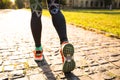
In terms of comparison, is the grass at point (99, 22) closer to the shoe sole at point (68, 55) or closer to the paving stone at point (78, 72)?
the paving stone at point (78, 72)

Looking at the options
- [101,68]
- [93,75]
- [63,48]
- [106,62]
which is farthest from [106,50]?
[63,48]

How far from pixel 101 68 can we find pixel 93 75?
314mm

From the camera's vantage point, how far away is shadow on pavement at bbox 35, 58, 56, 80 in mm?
2507

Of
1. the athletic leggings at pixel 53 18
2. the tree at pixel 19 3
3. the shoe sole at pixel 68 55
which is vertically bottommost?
the tree at pixel 19 3

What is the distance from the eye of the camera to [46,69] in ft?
9.11

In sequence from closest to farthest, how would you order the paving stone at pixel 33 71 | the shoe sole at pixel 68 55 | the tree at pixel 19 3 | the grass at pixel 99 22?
the shoe sole at pixel 68 55 < the paving stone at pixel 33 71 < the grass at pixel 99 22 < the tree at pixel 19 3

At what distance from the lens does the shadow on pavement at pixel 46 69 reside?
2.51m

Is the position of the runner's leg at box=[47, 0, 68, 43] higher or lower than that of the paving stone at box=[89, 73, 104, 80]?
higher

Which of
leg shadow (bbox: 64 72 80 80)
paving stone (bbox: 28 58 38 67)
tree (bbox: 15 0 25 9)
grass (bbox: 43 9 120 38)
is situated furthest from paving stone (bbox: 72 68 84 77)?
tree (bbox: 15 0 25 9)

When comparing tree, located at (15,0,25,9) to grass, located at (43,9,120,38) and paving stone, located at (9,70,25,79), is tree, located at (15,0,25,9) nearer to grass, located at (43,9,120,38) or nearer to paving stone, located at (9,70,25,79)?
grass, located at (43,9,120,38)

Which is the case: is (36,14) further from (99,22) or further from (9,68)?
(99,22)

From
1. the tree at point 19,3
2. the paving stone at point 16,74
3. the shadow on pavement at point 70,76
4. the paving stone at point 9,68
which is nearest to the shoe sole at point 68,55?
the shadow on pavement at point 70,76

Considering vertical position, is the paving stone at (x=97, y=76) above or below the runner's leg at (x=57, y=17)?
below

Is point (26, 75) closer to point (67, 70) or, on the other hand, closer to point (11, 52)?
point (67, 70)
